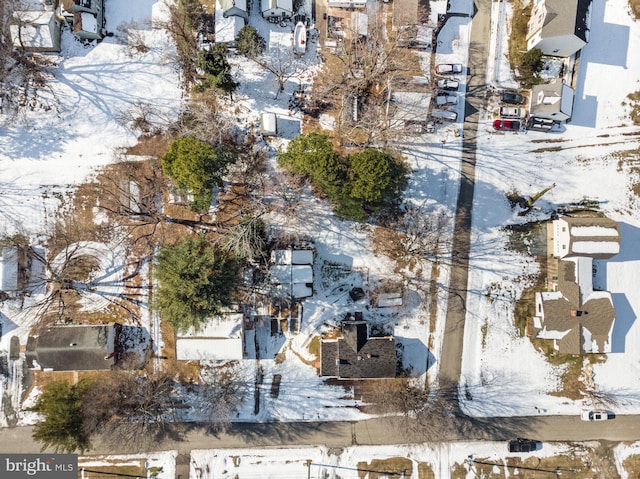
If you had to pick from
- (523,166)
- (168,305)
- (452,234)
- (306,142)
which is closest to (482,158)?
(523,166)

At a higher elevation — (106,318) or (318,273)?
(318,273)

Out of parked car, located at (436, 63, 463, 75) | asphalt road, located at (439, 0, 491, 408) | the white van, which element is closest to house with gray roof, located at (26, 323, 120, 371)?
asphalt road, located at (439, 0, 491, 408)

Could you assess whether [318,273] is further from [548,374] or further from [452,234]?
[548,374]

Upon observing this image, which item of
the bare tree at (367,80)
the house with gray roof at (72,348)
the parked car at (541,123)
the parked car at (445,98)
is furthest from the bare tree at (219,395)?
the parked car at (541,123)

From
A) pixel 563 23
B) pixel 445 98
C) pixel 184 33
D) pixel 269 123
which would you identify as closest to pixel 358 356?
pixel 269 123

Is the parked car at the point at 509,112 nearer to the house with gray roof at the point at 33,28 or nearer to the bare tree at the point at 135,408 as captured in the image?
the bare tree at the point at 135,408

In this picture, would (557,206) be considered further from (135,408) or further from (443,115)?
(135,408)

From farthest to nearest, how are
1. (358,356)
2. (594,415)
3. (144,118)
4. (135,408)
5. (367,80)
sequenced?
→ (367,80) → (594,415) → (144,118) → (135,408) → (358,356)
